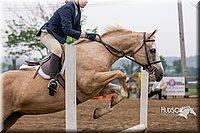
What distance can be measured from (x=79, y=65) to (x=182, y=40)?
1637cm

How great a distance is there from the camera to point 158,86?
17.2 m

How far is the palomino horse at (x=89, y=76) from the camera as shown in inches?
199

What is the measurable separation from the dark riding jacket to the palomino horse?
271mm

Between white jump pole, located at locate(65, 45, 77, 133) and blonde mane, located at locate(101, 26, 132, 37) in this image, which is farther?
blonde mane, located at locate(101, 26, 132, 37)

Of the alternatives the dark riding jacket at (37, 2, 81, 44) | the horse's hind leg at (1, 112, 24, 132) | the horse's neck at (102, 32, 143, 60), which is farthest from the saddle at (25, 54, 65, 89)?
the horse's neck at (102, 32, 143, 60)

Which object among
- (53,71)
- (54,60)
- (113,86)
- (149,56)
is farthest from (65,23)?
(149,56)

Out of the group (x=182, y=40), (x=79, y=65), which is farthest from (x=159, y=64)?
(x=182, y=40)

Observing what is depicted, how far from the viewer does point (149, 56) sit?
5.33 meters

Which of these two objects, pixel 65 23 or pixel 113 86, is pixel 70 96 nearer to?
pixel 65 23

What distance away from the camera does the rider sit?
4930 millimetres

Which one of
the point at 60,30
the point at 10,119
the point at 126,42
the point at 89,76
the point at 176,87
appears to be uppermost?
the point at 60,30

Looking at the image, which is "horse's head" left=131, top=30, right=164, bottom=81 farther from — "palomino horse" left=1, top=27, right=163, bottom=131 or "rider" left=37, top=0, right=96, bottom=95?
"rider" left=37, top=0, right=96, bottom=95

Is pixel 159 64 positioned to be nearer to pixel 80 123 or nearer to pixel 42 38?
pixel 42 38

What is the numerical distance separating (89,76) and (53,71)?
1.41ft
